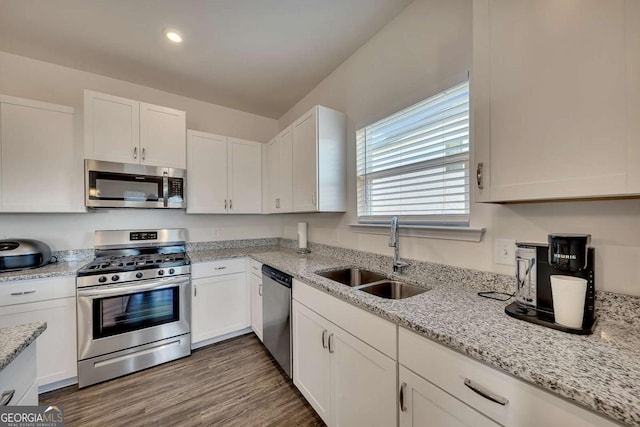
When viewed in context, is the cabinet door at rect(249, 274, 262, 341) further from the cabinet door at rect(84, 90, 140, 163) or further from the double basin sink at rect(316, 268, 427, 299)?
the cabinet door at rect(84, 90, 140, 163)

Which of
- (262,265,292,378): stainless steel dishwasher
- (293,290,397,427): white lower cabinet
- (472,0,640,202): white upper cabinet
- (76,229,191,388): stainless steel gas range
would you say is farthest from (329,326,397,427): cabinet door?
(76,229,191,388): stainless steel gas range

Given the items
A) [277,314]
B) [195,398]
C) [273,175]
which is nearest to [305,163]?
[273,175]

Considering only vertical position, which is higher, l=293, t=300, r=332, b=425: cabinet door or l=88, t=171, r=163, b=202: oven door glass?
l=88, t=171, r=163, b=202: oven door glass

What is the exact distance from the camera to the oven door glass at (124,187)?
215cm

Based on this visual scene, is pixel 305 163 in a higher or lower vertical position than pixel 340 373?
higher

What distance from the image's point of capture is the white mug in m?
0.85

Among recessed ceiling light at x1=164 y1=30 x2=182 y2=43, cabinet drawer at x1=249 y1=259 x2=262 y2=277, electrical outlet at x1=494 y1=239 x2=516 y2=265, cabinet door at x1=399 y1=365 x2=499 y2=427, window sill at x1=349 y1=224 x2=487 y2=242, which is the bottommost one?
cabinet door at x1=399 y1=365 x2=499 y2=427

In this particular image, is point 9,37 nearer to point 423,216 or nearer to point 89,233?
point 89,233

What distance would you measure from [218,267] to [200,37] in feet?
6.75

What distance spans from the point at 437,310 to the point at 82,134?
314 centimetres

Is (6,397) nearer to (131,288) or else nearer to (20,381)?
(20,381)

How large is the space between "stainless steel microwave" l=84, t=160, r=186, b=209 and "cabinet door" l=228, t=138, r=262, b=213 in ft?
1.78

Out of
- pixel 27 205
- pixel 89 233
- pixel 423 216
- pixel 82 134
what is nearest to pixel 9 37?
pixel 82 134

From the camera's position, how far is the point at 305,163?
7.48 feet
